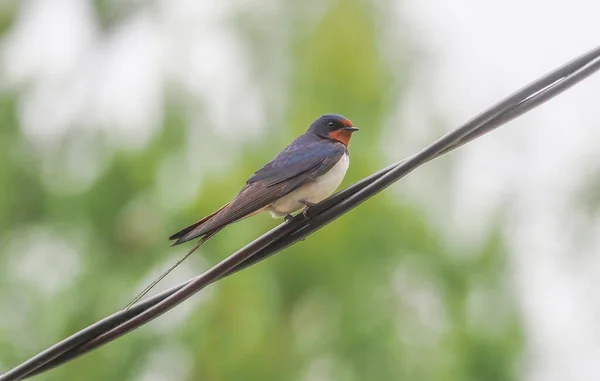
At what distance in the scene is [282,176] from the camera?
4711 millimetres

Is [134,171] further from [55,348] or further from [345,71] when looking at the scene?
[55,348]

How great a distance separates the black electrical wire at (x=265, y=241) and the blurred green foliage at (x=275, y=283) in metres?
5.09

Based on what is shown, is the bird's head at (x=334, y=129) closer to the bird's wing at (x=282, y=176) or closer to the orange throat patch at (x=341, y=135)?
the orange throat patch at (x=341, y=135)

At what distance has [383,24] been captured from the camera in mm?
10289

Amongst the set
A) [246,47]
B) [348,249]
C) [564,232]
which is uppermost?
[246,47]

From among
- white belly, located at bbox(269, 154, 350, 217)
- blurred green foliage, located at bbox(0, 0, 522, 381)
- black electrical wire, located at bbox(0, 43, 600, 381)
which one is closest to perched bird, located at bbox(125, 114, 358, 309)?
white belly, located at bbox(269, 154, 350, 217)

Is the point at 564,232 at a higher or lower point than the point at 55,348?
lower

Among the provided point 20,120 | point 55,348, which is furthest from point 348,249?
point 55,348

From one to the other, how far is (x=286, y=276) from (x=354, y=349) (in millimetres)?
867

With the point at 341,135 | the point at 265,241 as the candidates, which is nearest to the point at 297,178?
the point at 341,135

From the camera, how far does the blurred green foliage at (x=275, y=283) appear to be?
27.2ft

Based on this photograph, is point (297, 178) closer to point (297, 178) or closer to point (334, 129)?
point (297, 178)

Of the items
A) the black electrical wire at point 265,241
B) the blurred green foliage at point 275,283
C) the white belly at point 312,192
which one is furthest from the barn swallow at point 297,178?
the blurred green foliage at point 275,283

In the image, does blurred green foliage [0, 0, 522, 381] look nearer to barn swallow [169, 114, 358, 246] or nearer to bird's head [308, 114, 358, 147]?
bird's head [308, 114, 358, 147]
